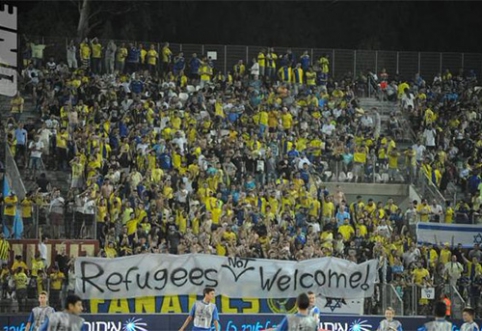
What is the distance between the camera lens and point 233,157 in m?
36.7

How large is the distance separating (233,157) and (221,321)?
1007cm

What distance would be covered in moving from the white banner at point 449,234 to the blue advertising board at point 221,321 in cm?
612

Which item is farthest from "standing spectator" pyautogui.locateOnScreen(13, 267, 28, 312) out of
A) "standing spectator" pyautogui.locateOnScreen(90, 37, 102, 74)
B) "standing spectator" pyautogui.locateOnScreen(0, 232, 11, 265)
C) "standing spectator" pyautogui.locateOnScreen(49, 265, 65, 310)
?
"standing spectator" pyautogui.locateOnScreen(90, 37, 102, 74)

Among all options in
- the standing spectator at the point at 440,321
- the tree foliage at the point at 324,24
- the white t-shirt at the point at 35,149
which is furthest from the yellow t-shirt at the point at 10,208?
the tree foliage at the point at 324,24

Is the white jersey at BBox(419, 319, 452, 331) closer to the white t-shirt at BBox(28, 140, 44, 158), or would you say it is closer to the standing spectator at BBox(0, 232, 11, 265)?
the standing spectator at BBox(0, 232, 11, 265)

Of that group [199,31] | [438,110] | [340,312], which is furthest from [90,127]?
[199,31]

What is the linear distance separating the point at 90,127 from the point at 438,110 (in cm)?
1392

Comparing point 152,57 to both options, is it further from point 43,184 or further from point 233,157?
point 43,184

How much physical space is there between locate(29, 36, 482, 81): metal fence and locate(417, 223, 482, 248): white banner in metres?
13.0

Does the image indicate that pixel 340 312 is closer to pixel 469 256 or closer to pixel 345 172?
pixel 469 256

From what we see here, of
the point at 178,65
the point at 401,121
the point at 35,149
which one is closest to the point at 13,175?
the point at 35,149

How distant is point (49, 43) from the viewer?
145 feet

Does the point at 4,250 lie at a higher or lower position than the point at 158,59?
lower

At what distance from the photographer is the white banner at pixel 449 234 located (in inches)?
1361
